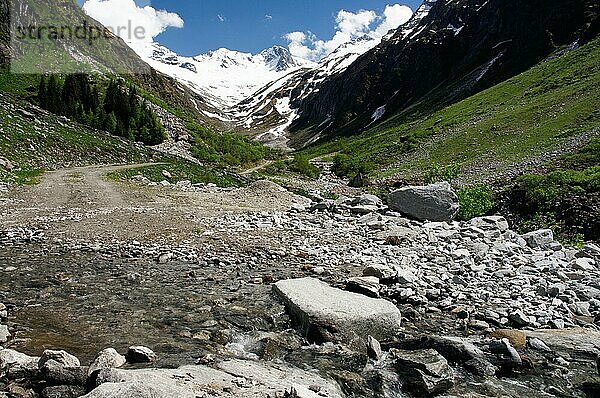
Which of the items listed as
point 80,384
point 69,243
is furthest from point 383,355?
point 69,243

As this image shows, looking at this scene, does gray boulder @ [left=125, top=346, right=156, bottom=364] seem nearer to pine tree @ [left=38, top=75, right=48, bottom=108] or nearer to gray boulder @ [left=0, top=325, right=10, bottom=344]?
gray boulder @ [left=0, top=325, right=10, bottom=344]

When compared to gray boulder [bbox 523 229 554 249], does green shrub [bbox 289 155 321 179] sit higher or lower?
higher

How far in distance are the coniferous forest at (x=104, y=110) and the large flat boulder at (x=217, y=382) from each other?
61.8m

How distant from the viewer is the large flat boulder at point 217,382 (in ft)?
Result: 19.5

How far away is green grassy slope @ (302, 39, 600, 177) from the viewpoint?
47.8m

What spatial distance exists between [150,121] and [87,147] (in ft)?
67.6

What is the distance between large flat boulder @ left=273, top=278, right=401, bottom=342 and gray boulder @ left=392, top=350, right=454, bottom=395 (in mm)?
1102

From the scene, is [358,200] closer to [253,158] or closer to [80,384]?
[80,384]

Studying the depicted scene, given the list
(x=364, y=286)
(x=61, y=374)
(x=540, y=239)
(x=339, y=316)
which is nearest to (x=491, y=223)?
(x=540, y=239)

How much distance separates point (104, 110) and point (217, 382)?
67688mm

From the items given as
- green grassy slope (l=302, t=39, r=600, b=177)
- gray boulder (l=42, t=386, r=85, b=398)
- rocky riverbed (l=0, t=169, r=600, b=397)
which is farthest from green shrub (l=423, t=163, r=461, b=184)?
gray boulder (l=42, t=386, r=85, b=398)

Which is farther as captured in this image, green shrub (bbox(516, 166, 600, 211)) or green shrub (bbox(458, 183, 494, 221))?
green shrub (bbox(458, 183, 494, 221))

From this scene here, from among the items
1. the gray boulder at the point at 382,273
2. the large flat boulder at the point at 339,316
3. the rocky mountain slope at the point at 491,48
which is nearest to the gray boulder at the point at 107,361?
the large flat boulder at the point at 339,316

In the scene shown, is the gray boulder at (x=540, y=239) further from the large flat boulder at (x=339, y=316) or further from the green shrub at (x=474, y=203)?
the large flat boulder at (x=339, y=316)
